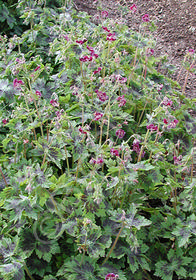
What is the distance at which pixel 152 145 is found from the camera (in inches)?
97.9

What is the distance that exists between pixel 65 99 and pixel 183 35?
132 inches

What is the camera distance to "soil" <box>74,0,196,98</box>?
17.2ft

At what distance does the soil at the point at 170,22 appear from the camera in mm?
5242

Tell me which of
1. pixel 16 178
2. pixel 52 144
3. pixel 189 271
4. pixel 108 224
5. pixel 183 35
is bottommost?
pixel 189 271

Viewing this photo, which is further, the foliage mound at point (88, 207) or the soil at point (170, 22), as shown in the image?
the soil at point (170, 22)

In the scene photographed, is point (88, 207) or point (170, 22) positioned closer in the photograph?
point (88, 207)

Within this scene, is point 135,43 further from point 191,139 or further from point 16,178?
point 16,178

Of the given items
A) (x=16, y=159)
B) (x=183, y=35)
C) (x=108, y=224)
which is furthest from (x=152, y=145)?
(x=183, y=35)

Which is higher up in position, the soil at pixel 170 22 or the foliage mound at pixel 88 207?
the soil at pixel 170 22

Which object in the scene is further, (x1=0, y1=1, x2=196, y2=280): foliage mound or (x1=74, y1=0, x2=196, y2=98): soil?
(x1=74, y1=0, x2=196, y2=98): soil

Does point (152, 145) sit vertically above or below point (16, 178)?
above

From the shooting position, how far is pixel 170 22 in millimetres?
5809

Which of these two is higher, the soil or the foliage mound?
the soil

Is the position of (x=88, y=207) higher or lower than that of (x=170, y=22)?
lower
